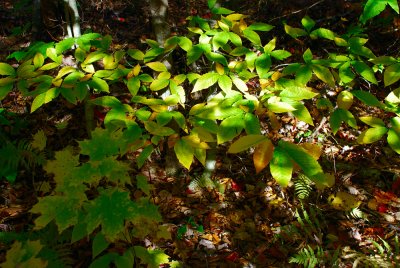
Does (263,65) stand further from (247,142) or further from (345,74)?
(247,142)

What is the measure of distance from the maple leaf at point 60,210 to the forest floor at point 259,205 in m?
1.92

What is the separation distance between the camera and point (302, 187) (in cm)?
354

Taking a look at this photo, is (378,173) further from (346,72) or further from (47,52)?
(47,52)

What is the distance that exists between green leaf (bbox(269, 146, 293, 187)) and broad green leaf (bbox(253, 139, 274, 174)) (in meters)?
0.02

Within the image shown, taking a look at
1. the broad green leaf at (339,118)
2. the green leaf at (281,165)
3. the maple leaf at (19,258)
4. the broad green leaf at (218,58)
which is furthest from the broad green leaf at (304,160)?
the maple leaf at (19,258)

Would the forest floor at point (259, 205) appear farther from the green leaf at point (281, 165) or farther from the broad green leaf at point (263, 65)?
the green leaf at point (281, 165)

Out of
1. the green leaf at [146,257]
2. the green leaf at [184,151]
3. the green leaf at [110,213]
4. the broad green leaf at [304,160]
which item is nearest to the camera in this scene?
the broad green leaf at [304,160]

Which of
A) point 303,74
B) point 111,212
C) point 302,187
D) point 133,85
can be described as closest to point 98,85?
point 133,85

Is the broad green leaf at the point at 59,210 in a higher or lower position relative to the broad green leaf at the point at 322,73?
lower

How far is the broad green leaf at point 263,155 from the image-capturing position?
1.25 m

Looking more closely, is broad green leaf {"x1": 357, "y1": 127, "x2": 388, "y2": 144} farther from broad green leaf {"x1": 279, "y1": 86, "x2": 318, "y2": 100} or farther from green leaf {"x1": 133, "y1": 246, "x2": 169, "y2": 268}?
green leaf {"x1": 133, "y1": 246, "x2": 169, "y2": 268}

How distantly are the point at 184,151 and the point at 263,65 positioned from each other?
0.68m

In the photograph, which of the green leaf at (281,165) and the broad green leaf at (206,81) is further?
the broad green leaf at (206,81)

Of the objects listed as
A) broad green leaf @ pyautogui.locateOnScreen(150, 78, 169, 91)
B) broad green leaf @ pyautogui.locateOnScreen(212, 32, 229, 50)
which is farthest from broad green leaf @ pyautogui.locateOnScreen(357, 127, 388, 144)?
broad green leaf @ pyautogui.locateOnScreen(150, 78, 169, 91)
